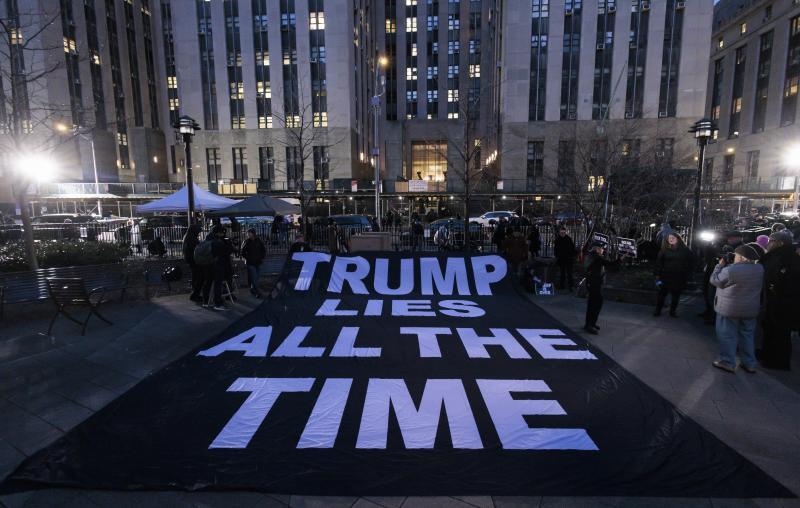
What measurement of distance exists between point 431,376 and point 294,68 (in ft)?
152

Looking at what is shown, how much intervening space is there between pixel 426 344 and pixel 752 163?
6673 centimetres

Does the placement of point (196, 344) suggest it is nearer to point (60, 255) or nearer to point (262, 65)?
point (60, 255)

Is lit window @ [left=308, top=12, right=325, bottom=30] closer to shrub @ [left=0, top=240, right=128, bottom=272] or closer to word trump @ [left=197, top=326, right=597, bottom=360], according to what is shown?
shrub @ [left=0, top=240, right=128, bottom=272]

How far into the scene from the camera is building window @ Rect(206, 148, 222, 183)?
46.0 meters

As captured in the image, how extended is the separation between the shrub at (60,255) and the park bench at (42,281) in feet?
7.26

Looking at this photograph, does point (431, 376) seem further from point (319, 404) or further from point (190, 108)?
point (190, 108)

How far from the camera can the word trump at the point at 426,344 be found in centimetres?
614

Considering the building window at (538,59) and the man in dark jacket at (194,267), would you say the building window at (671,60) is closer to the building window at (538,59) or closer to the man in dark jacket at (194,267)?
the building window at (538,59)

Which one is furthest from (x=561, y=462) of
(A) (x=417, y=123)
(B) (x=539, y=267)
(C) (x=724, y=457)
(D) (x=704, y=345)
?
(A) (x=417, y=123)

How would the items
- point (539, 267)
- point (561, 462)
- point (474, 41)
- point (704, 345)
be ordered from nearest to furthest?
point (561, 462), point (704, 345), point (539, 267), point (474, 41)

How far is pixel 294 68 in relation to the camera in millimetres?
43281

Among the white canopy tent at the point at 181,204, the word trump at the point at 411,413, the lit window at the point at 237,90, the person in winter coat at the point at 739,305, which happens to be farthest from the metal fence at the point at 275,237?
the lit window at the point at 237,90

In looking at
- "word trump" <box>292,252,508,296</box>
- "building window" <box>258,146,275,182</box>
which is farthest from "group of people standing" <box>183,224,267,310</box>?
"building window" <box>258,146,275,182</box>

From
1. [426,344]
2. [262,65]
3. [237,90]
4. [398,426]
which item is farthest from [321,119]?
[398,426]
